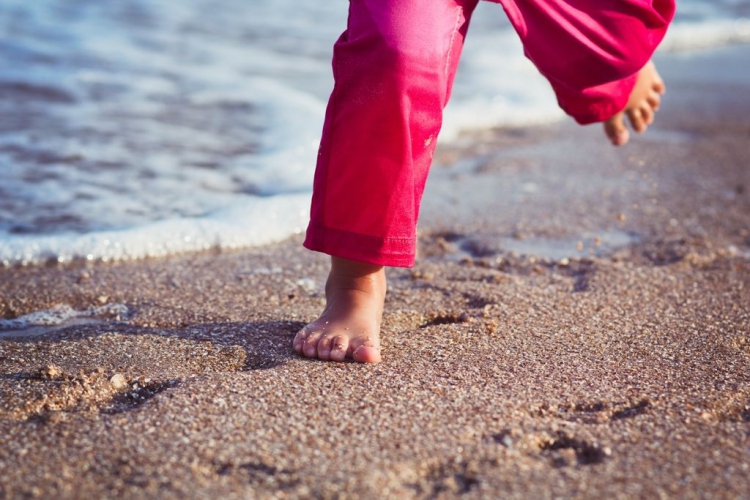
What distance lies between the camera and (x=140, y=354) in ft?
5.90

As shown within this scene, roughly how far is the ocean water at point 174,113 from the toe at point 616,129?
3.47 feet

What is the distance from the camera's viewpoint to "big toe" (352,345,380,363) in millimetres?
1752

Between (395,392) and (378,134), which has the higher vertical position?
(378,134)

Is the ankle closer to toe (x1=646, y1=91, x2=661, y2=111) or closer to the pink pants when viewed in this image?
the pink pants

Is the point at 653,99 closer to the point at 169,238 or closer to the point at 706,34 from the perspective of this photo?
the point at 169,238

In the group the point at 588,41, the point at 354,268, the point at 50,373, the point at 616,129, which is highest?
the point at 588,41

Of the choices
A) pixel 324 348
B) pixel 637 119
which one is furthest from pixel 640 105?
pixel 324 348

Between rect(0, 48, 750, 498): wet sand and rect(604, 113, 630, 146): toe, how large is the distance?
351mm

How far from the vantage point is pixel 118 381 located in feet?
5.41

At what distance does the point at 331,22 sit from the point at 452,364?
6099 mm

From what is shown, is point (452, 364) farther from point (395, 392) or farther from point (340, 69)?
point (340, 69)

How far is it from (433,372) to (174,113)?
2.96 m

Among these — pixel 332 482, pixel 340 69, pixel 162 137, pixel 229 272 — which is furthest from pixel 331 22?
pixel 332 482

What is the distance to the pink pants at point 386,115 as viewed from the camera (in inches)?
68.2
